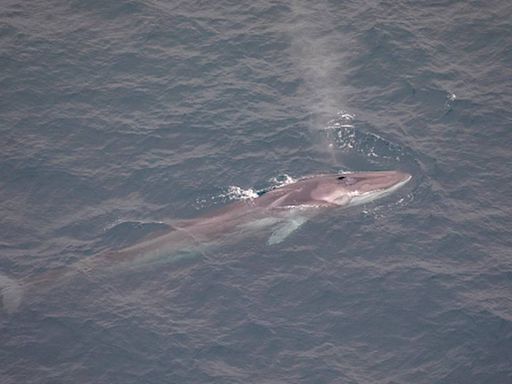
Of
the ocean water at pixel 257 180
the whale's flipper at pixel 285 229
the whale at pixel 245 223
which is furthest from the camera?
the whale's flipper at pixel 285 229

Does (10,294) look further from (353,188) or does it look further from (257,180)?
(353,188)

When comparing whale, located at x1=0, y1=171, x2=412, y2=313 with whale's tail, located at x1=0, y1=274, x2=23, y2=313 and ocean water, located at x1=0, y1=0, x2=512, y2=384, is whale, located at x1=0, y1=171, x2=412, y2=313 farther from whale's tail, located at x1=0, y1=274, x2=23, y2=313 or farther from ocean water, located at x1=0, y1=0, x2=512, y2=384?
ocean water, located at x1=0, y1=0, x2=512, y2=384

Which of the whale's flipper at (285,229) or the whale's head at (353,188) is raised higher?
the whale's head at (353,188)

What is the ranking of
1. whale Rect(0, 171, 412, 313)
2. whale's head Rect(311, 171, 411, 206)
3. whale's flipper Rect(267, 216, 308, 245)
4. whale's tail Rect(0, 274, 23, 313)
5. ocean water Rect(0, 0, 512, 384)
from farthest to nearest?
whale's head Rect(311, 171, 411, 206), whale's flipper Rect(267, 216, 308, 245), whale Rect(0, 171, 412, 313), whale's tail Rect(0, 274, 23, 313), ocean water Rect(0, 0, 512, 384)

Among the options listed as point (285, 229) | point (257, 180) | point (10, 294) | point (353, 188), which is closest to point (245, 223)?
point (285, 229)

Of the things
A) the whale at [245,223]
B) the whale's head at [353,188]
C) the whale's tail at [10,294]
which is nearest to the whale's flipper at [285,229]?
the whale at [245,223]

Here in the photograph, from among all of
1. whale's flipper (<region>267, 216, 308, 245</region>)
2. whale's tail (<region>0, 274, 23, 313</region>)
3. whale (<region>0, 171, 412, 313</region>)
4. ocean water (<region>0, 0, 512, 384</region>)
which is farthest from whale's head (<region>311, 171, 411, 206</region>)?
whale's tail (<region>0, 274, 23, 313</region>)

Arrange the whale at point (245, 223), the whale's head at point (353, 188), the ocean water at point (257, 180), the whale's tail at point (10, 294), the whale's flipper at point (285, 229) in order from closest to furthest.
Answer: the ocean water at point (257, 180) → the whale's tail at point (10, 294) → the whale at point (245, 223) → the whale's flipper at point (285, 229) → the whale's head at point (353, 188)

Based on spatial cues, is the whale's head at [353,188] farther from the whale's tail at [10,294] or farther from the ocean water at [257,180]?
the whale's tail at [10,294]
